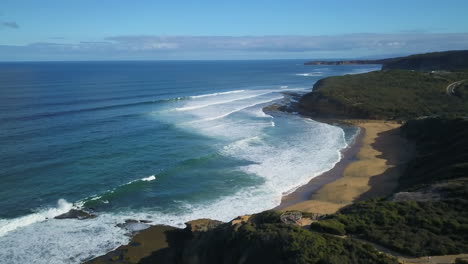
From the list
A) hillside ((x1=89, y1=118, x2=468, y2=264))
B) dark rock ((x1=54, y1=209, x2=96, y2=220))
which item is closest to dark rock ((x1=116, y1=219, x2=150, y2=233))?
hillside ((x1=89, y1=118, x2=468, y2=264))

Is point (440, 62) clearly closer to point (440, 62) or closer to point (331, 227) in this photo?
point (440, 62)

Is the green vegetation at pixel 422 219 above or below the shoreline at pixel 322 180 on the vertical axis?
above

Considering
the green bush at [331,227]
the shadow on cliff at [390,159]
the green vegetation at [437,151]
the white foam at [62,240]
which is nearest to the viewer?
the green bush at [331,227]

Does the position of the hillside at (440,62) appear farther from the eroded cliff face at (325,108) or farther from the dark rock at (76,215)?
the dark rock at (76,215)

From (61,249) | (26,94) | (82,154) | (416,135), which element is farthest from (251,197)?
(26,94)

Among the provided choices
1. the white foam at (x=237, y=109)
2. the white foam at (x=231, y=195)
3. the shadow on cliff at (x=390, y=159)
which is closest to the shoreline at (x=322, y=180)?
the white foam at (x=231, y=195)

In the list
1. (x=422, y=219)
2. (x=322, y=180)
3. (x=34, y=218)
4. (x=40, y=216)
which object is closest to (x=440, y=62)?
(x=322, y=180)
